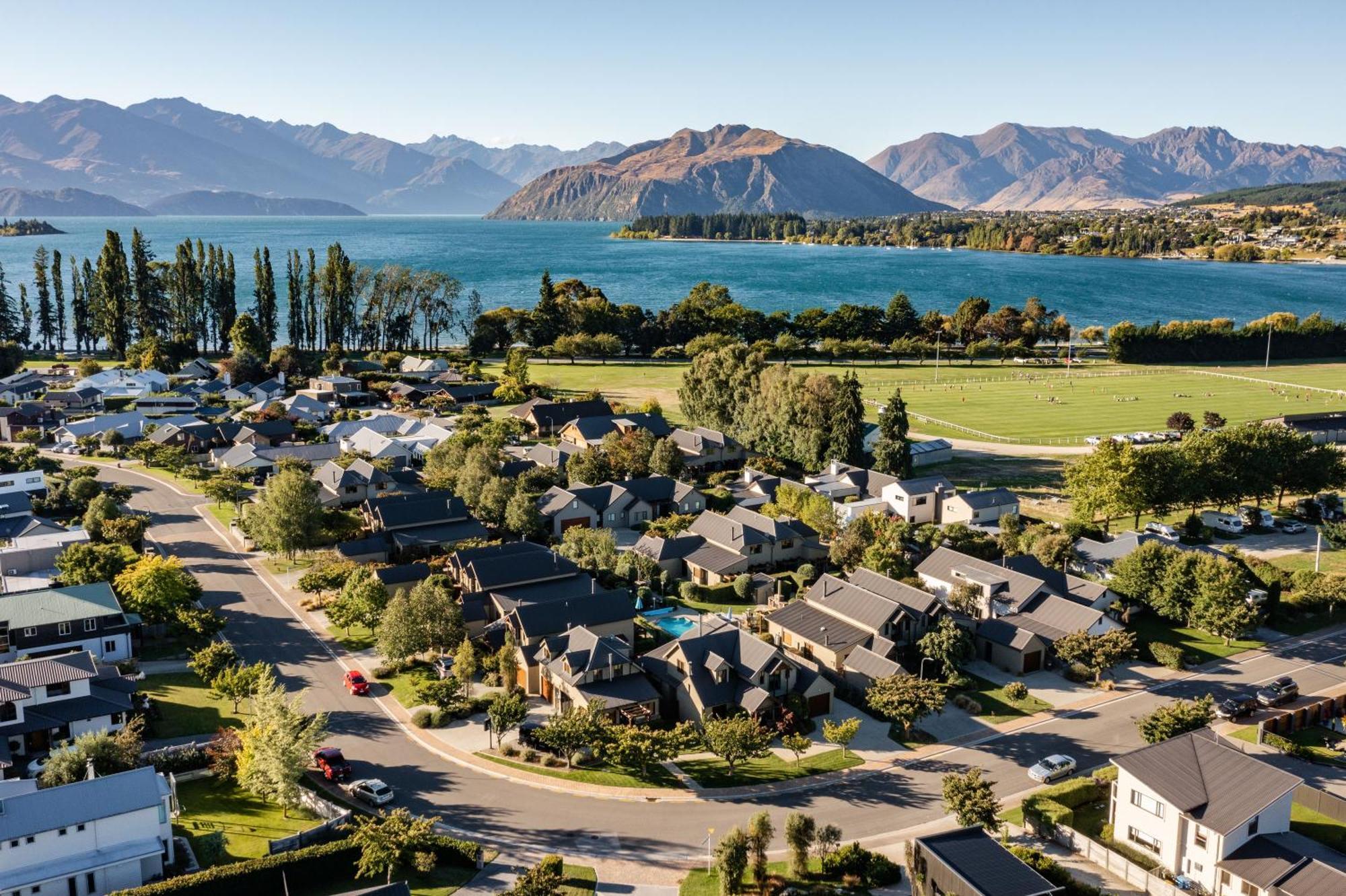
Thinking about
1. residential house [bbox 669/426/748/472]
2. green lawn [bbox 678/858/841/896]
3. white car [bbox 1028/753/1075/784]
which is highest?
residential house [bbox 669/426/748/472]

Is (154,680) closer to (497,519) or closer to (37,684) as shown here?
(37,684)

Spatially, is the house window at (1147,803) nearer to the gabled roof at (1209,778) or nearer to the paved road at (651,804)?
the gabled roof at (1209,778)

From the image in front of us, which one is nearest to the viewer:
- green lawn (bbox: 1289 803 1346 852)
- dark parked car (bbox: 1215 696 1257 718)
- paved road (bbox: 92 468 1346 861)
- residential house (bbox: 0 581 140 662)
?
paved road (bbox: 92 468 1346 861)

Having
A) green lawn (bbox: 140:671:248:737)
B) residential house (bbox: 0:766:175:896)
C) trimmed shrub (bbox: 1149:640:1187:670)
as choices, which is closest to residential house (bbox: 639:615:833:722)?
trimmed shrub (bbox: 1149:640:1187:670)

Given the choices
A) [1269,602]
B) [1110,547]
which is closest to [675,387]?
[1110,547]

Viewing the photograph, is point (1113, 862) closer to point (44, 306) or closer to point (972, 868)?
point (972, 868)

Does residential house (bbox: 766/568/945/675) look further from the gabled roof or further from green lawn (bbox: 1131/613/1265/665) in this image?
the gabled roof

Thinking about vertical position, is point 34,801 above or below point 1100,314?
below
